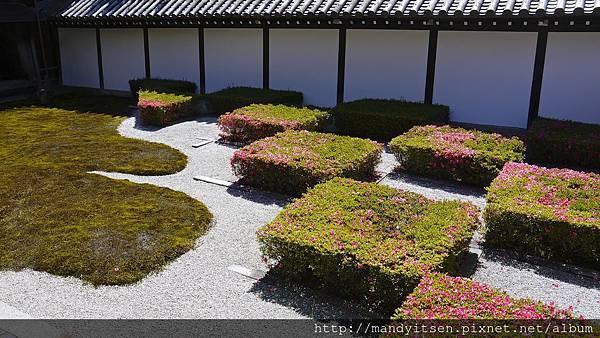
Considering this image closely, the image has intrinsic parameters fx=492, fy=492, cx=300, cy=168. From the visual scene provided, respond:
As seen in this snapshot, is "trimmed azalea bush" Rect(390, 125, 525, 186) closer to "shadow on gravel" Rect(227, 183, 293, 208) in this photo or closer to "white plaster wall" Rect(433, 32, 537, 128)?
"white plaster wall" Rect(433, 32, 537, 128)

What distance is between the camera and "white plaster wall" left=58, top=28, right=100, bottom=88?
21.2 meters

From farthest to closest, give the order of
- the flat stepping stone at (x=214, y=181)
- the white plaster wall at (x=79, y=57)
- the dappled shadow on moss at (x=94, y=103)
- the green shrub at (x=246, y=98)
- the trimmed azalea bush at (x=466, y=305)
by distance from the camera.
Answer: the white plaster wall at (x=79, y=57)
the dappled shadow on moss at (x=94, y=103)
the green shrub at (x=246, y=98)
the flat stepping stone at (x=214, y=181)
the trimmed azalea bush at (x=466, y=305)

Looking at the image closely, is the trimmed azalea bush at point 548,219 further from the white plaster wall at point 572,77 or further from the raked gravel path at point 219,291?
the white plaster wall at point 572,77

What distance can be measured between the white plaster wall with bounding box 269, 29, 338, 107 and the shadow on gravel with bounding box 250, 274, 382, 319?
9967mm

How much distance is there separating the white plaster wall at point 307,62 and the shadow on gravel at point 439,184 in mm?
5566

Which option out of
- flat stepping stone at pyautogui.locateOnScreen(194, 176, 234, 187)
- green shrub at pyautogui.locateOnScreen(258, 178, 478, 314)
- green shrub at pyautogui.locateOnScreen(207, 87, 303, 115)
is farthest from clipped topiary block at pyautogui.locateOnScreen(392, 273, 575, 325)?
green shrub at pyautogui.locateOnScreen(207, 87, 303, 115)

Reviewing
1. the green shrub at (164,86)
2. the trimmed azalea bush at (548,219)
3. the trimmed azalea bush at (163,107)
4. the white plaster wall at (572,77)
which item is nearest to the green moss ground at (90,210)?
the trimmed azalea bush at (163,107)

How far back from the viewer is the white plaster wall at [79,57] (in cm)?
2119

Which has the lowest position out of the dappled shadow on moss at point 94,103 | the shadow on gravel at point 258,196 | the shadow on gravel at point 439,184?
the shadow on gravel at point 258,196

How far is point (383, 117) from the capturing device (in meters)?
12.9

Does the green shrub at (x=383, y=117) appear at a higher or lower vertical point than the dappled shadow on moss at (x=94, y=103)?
higher

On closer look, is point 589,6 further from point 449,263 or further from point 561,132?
point 449,263

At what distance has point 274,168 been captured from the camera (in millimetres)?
9672

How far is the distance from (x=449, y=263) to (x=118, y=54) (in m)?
18.1
